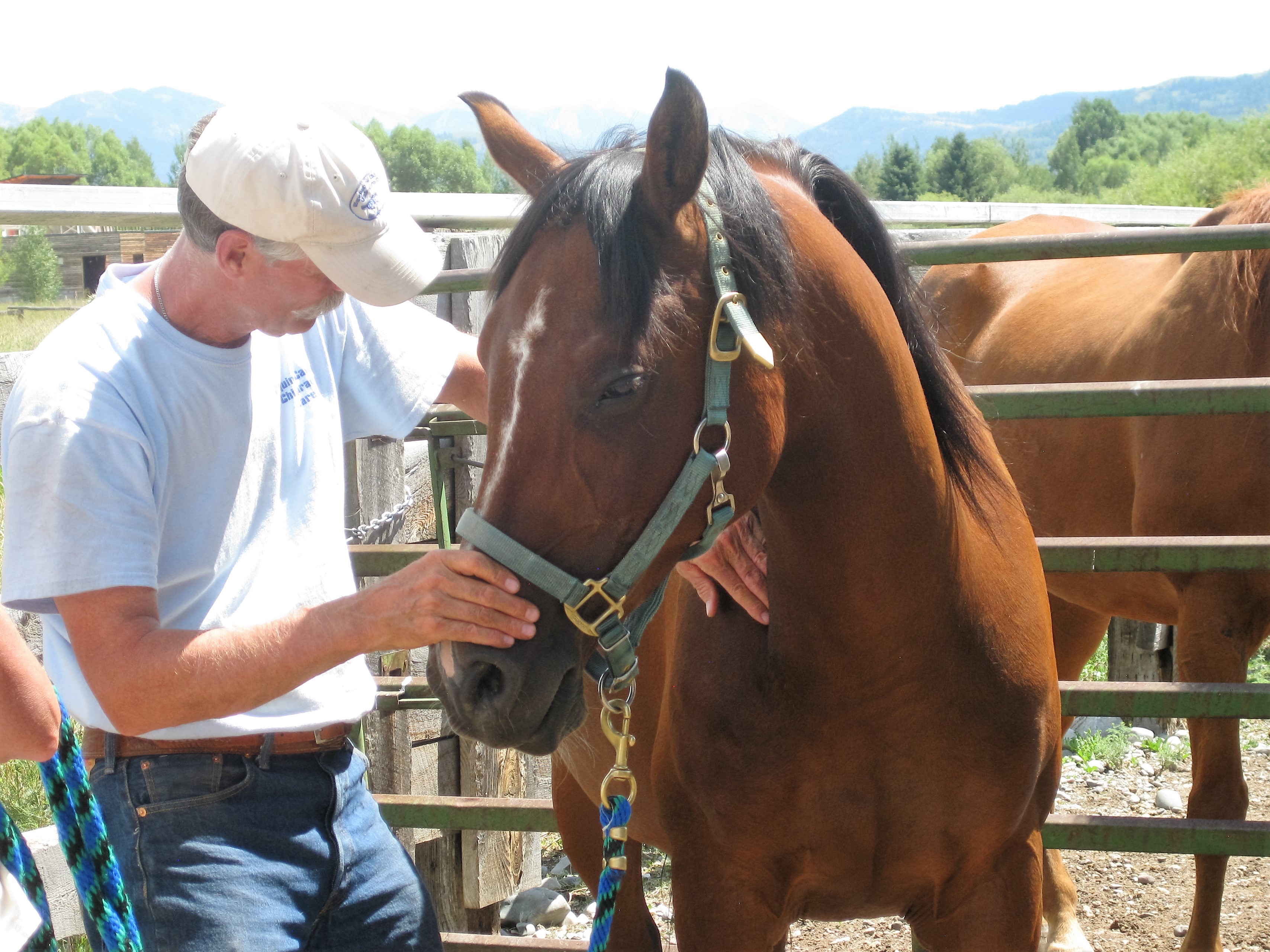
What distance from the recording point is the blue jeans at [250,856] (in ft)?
5.57

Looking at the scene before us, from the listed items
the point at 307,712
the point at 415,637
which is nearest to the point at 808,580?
the point at 415,637

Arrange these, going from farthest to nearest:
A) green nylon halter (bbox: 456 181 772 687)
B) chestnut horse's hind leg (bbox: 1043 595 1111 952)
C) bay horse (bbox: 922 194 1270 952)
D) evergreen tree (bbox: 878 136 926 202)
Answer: evergreen tree (bbox: 878 136 926 202)
chestnut horse's hind leg (bbox: 1043 595 1111 952)
bay horse (bbox: 922 194 1270 952)
green nylon halter (bbox: 456 181 772 687)

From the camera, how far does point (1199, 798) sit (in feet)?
10.4

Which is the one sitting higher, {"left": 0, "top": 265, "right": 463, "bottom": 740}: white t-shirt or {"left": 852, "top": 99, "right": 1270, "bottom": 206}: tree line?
{"left": 852, "top": 99, "right": 1270, "bottom": 206}: tree line

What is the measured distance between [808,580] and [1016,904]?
2.57 ft

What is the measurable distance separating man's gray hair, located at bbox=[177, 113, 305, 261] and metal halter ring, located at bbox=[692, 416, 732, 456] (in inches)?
27.5

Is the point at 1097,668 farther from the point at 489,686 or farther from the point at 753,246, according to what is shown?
the point at 489,686

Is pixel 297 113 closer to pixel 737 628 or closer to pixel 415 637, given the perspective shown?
pixel 415 637

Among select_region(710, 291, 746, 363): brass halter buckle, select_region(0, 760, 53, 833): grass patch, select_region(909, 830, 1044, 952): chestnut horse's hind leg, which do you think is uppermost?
select_region(710, 291, 746, 363): brass halter buckle

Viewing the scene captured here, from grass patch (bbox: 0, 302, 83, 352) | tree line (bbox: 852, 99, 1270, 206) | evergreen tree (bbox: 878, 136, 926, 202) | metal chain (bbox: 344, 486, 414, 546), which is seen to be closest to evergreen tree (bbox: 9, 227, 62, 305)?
grass patch (bbox: 0, 302, 83, 352)

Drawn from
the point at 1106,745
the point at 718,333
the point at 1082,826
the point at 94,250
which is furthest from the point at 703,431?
the point at 94,250

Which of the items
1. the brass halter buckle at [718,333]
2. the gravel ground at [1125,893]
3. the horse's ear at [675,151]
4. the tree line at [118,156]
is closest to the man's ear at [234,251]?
the horse's ear at [675,151]

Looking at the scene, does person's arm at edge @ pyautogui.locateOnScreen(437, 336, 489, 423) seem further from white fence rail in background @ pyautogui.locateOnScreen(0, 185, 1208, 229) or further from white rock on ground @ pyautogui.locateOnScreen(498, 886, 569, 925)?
white rock on ground @ pyautogui.locateOnScreen(498, 886, 569, 925)

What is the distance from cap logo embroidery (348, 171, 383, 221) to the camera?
5.50ft
